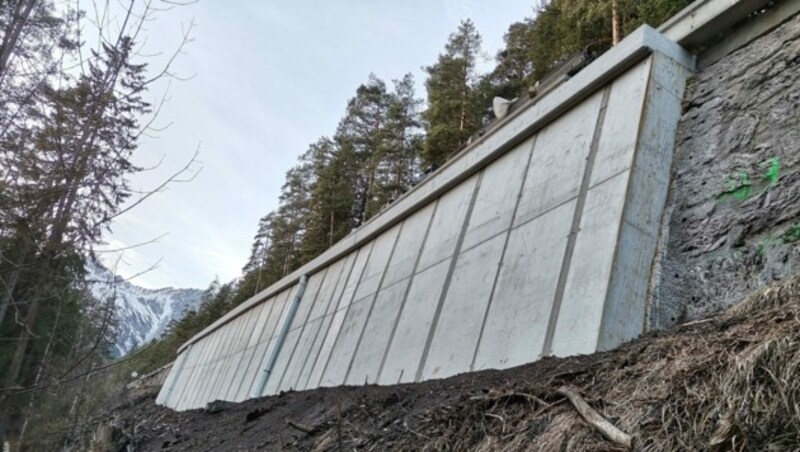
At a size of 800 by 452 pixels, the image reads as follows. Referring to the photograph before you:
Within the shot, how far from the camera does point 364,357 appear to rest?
6.76m

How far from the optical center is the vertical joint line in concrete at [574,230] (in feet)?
12.2

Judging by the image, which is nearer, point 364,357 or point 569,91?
point 569,91

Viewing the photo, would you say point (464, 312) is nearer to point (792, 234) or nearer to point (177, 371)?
point (792, 234)

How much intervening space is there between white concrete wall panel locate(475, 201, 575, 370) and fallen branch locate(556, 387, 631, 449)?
55.3 inches

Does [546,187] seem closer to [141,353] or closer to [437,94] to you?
[141,353]

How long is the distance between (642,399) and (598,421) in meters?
0.20

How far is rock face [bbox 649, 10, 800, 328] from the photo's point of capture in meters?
3.10

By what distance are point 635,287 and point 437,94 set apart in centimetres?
2144

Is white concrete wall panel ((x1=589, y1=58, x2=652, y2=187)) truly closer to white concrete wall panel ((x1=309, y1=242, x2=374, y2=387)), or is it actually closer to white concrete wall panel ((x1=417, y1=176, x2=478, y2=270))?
white concrete wall panel ((x1=417, y1=176, x2=478, y2=270))

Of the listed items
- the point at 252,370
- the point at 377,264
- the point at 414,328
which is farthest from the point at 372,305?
the point at 252,370

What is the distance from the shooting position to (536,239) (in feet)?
14.7

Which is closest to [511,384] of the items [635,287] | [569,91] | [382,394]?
[635,287]

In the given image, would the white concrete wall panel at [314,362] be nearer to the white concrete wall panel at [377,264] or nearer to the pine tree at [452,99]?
the white concrete wall panel at [377,264]

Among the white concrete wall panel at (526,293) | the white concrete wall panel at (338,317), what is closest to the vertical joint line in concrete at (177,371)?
the white concrete wall panel at (338,317)
